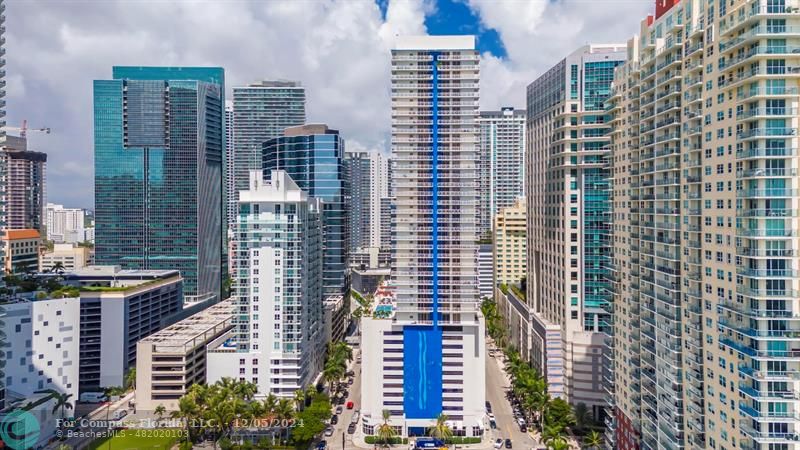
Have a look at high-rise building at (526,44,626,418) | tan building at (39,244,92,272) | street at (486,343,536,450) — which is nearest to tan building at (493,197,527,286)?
street at (486,343,536,450)

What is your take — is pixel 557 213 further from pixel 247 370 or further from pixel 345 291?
pixel 345 291

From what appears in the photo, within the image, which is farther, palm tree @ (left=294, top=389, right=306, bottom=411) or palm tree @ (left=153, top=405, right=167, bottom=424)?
palm tree @ (left=153, top=405, right=167, bottom=424)

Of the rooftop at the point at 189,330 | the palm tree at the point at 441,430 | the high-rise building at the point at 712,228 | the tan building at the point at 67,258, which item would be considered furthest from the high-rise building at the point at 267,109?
the high-rise building at the point at 712,228

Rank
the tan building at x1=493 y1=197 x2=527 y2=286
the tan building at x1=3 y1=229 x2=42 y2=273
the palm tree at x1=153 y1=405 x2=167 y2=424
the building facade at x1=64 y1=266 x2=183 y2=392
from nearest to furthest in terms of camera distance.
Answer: the palm tree at x1=153 y1=405 x2=167 y2=424 → the building facade at x1=64 y1=266 x2=183 y2=392 → the tan building at x1=3 y1=229 x2=42 y2=273 → the tan building at x1=493 y1=197 x2=527 y2=286

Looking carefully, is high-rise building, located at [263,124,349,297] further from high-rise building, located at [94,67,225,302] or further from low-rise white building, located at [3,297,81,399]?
low-rise white building, located at [3,297,81,399]

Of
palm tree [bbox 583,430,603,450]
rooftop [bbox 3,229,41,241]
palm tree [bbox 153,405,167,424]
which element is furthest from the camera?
rooftop [bbox 3,229,41,241]

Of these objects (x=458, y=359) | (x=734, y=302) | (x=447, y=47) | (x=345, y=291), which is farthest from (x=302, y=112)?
(x=734, y=302)

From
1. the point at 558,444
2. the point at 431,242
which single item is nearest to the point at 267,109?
the point at 431,242
